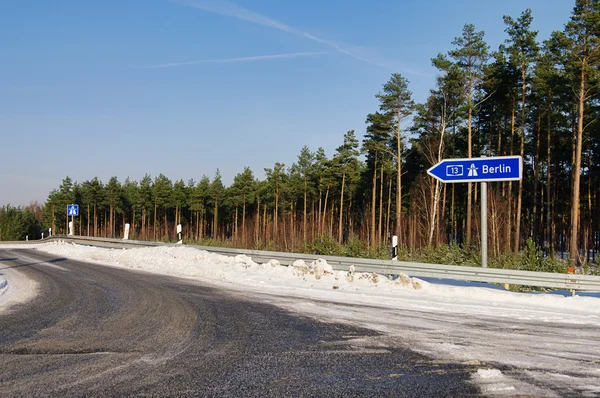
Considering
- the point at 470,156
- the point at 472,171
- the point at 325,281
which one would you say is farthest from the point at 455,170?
the point at 470,156

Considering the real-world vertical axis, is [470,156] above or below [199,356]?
above

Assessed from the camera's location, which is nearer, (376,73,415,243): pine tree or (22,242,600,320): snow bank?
(22,242,600,320): snow bank

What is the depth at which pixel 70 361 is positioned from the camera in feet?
18.1

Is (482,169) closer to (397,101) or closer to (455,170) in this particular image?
(455,170)

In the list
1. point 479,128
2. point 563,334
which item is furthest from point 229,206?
point 563,334

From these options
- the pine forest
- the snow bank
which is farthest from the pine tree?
the snow bank

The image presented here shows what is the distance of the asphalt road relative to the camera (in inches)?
181

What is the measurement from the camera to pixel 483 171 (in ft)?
41.9

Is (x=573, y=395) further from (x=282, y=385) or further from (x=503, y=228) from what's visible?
(x=503, y=228)

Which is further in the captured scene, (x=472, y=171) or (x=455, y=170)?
(x=455, y=170)

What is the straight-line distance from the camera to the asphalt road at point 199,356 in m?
4.59

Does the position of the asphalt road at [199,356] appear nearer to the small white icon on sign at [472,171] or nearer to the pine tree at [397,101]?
the small white icon on sign at [472,171]

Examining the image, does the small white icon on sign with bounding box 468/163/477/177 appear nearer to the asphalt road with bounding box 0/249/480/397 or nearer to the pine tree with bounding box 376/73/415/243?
the asphalt road with bounding box 0/249/480/397

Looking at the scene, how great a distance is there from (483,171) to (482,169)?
64 mm
